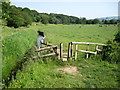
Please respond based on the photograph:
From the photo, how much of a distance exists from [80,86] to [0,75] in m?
4.25

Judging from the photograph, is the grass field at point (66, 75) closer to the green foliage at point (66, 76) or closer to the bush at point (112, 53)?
the green foliage at point (66, 76)

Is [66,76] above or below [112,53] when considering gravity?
below

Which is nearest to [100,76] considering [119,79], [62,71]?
[119,79]

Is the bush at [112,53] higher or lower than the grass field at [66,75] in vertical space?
higher

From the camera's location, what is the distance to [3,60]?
7152 millimetres

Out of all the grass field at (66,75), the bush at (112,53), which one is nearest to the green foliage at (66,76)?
the grass field at (66,75)

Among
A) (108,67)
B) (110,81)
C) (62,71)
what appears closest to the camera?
(110,81)

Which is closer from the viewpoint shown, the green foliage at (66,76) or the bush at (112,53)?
the green foliage at (66,76)

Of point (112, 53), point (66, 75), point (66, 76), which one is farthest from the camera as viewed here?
point (112, 53)

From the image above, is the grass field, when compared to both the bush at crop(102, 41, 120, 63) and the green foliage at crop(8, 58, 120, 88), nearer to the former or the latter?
the green foliage at crop(8, 58, 120, 88)

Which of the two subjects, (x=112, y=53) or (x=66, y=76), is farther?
(x=112, y=53)

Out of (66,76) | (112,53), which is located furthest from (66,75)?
(112,53)

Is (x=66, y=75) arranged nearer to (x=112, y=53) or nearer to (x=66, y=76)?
(x=66, y=76)

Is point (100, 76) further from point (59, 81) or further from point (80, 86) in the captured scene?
point (59, 81)
